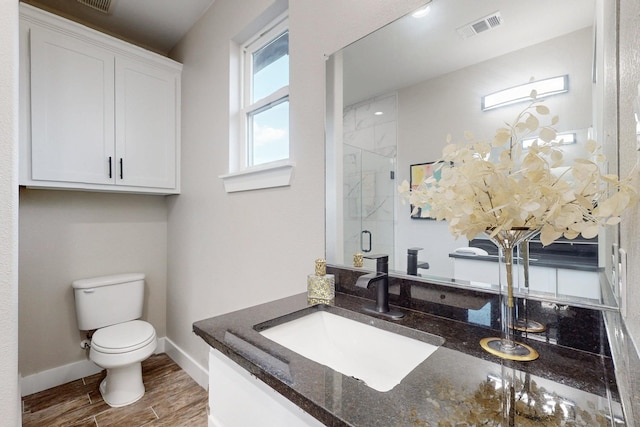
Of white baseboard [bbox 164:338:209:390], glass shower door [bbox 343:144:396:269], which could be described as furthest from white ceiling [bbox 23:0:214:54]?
white baseboard [bbox 164:338:209:390]

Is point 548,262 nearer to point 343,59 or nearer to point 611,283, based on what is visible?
point 611,283

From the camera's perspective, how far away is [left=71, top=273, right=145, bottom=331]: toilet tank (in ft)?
7.03

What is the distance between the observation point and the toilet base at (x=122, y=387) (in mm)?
1925

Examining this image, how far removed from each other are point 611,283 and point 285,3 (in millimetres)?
1792

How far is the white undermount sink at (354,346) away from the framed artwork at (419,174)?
0.40m

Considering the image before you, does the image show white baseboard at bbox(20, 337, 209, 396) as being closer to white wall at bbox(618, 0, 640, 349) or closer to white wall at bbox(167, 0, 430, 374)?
white wall at bbox(167, 0, 430, 374)

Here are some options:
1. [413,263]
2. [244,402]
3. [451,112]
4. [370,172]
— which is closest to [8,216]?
[244,402]

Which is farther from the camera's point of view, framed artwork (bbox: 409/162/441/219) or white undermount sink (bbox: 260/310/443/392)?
framed artwork (bbox: 409/162/441/219)

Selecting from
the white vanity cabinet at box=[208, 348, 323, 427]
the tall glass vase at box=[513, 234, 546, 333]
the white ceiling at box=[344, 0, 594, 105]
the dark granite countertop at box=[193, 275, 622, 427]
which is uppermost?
the white ceiling at box=[344, 0, 594, 105]

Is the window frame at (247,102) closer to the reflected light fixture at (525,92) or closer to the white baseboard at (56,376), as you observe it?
the reflected light fixture at (525,92)

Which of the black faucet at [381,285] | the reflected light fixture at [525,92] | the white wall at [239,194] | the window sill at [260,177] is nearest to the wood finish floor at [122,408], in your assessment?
the white wall at [239,194]

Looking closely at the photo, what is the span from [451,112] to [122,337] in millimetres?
2293

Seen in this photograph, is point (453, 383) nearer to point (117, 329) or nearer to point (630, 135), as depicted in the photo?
point (630, 135)

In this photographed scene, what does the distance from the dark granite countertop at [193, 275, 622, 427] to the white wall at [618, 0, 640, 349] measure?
123mm
